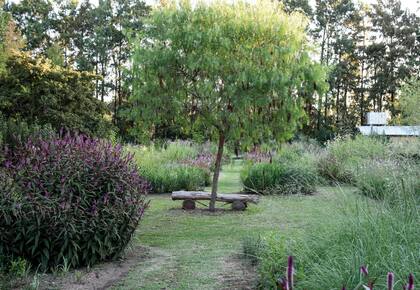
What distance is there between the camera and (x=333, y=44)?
45781mm

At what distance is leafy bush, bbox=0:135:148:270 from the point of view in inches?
215

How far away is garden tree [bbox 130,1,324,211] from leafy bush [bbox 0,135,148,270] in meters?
3.42

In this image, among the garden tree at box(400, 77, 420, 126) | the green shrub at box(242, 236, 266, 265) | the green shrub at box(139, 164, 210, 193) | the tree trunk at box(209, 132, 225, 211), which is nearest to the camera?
the green shrub at box(242, 236, 266, 265)

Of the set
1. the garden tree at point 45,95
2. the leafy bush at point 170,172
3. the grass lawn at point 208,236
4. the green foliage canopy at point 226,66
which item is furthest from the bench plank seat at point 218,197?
the garden tree at point 45,95

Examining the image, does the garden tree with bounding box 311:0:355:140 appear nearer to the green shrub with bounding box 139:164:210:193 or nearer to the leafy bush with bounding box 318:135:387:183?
the leafy bush with bounding box 318:135:387:183

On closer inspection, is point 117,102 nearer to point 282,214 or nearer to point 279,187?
point 279,187

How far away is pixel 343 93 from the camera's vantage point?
1906 inches

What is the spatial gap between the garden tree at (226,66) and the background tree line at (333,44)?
32.5 m

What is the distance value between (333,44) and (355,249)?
43955mm

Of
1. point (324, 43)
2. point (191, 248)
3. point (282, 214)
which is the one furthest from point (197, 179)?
point (324, 43)

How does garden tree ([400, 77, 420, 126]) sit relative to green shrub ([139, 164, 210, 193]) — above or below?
above

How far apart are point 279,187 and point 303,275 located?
9.68 metres

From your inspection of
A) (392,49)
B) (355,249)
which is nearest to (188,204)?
(355,249)

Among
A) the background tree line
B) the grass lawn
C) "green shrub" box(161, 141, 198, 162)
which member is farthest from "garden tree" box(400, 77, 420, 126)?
the grass lawn
